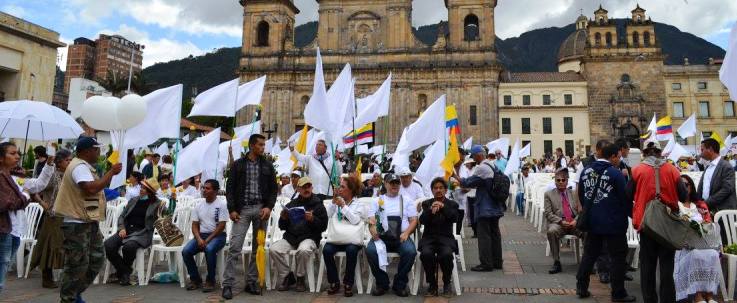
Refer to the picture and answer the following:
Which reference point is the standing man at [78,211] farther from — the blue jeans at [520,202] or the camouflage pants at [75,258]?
the blue jeans at [520,202]

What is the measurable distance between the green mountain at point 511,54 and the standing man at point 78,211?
260ft

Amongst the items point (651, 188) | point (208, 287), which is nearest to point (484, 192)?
point (651, 188)

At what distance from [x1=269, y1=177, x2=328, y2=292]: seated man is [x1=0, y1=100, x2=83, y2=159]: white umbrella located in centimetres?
469

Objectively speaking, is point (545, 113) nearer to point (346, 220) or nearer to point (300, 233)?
point (346, 220)

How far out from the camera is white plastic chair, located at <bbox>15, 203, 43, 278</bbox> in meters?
6.75

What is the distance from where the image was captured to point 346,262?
6059 millimetres

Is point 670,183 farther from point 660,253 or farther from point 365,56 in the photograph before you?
point 365,56

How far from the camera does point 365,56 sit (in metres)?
42.9

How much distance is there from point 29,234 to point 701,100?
169 ft

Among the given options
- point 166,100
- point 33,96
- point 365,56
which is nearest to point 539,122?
point 365,56

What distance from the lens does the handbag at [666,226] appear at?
4844 millimetres

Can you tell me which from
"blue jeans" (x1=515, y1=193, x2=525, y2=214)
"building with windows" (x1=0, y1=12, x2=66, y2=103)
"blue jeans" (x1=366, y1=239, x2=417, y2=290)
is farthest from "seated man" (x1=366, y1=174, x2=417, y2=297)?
"building with windows" (x1=0, y1=12, x2=66, y2=103)

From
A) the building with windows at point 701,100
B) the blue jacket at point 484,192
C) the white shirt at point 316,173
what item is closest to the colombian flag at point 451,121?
the blue jacket at point 484,192

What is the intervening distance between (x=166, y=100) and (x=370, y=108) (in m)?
3.59
